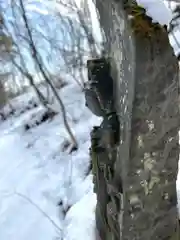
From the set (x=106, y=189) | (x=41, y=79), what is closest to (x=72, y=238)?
(x=106, y=189)

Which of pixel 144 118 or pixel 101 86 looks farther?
pixel 101 86

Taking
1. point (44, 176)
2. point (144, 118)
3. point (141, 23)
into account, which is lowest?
point (44, 176)

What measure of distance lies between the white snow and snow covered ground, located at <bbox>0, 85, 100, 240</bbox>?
1.22 metres

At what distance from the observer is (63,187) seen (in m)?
4.03

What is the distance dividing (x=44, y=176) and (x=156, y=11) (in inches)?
123

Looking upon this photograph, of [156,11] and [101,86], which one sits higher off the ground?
[156,11]

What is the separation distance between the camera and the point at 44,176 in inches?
168

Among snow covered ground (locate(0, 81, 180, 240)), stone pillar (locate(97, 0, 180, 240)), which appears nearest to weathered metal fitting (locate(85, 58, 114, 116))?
stone pillar (locate(97, 0, 180, 240))

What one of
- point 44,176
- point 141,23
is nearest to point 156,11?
point 141,23

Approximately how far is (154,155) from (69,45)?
3555 millimetres

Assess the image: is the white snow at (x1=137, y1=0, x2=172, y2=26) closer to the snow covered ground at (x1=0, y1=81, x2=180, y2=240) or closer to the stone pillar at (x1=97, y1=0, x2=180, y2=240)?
the stone pillar at (x1=97, y1=0, x2=180, y2=240)

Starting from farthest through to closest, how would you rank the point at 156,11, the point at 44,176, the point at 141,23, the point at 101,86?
the point at 44,176
the point at 101,86
the point at 156,11
the point at 141,23

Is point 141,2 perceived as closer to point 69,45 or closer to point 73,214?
point 73,214

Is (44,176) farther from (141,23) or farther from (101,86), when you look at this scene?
(141,23)
